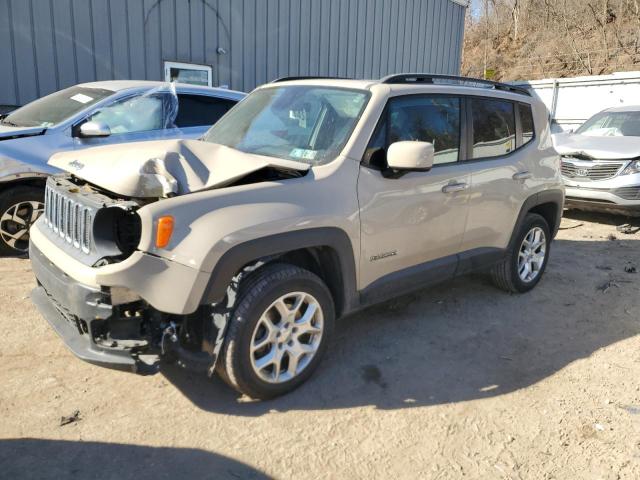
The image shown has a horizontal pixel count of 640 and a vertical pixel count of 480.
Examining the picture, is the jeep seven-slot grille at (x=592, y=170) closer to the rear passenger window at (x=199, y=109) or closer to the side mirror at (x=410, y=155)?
the rear passenger window at (x=199, y=109)

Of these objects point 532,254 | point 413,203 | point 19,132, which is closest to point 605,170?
point 532,254

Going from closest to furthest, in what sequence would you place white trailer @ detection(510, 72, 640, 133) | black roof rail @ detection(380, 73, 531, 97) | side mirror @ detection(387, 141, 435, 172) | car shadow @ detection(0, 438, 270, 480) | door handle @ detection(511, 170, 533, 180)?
car shadow @ detection(0, 438, 270, 480), side mirror @ detection(387, 141, 435, 172), black roof rail @ detection(380, 73, 531, 97), door handle @ detection(511, 170, 533, 180), white trailer @ detection(510, 72, 640, 133)

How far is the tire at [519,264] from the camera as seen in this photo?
4762 mm

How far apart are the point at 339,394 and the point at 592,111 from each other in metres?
13.4

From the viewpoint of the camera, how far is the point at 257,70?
34.7 feet

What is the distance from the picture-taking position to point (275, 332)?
9.90ft

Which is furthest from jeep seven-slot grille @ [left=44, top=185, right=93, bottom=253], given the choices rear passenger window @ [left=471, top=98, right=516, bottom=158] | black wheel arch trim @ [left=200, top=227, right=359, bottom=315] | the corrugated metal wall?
the corrugated metal wall

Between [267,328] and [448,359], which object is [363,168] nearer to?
[267,328]

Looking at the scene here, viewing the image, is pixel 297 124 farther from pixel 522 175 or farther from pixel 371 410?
pixel 522 175

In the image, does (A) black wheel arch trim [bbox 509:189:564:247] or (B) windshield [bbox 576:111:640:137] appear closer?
(A) black wheel arch trim [bbox 509:189:564:247]

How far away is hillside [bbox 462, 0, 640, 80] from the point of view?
26875 mm

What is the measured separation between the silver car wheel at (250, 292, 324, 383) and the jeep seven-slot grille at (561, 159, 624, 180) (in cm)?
647

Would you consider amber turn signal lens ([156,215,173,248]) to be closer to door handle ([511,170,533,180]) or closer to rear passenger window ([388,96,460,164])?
rear passenger window ([388,96,460,164])

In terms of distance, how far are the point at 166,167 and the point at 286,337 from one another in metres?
1.15
